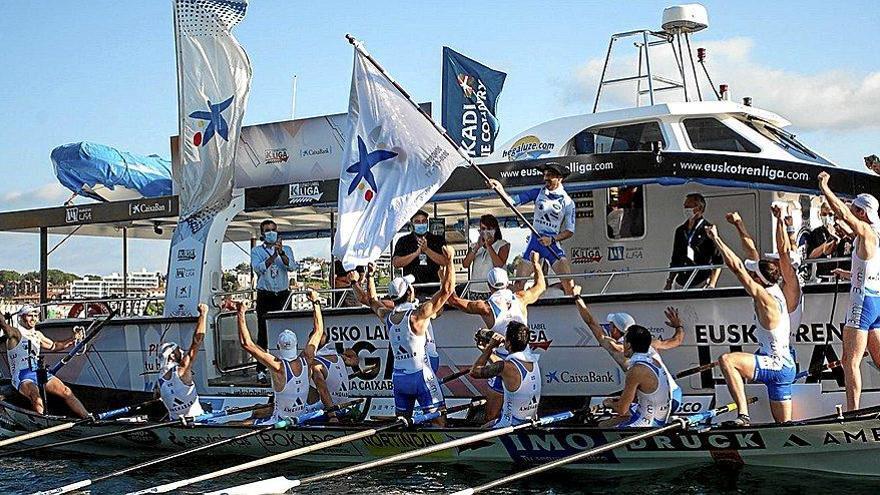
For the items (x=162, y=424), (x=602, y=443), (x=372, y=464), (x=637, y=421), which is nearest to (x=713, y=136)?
(x=637, y=421)

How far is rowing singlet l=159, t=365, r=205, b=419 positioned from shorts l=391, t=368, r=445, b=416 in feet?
9.81

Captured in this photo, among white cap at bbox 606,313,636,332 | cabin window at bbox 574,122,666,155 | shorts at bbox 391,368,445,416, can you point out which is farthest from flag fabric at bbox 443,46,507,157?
white cap at bbox 606,313,636,332

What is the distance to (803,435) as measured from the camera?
10.1m

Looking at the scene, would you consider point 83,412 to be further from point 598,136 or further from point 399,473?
point 598,136

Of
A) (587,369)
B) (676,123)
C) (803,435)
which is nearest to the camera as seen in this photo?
(803,435)

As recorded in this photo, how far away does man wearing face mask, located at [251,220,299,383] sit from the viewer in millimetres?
15391

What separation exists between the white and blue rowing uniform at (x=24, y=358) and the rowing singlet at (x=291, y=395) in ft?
14.6

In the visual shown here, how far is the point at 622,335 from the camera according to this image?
11750 mm

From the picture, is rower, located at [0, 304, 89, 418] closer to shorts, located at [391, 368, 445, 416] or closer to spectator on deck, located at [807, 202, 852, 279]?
shorts, located at [391, 368, 445, 416]

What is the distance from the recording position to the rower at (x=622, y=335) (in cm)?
1125

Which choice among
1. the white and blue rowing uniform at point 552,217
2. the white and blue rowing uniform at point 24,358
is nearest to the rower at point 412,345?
the white and blue rowing uniform at point 552,217

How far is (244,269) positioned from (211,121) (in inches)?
404

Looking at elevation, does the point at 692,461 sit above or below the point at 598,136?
below

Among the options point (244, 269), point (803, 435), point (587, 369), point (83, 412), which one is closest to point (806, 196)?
point (587, 369)
